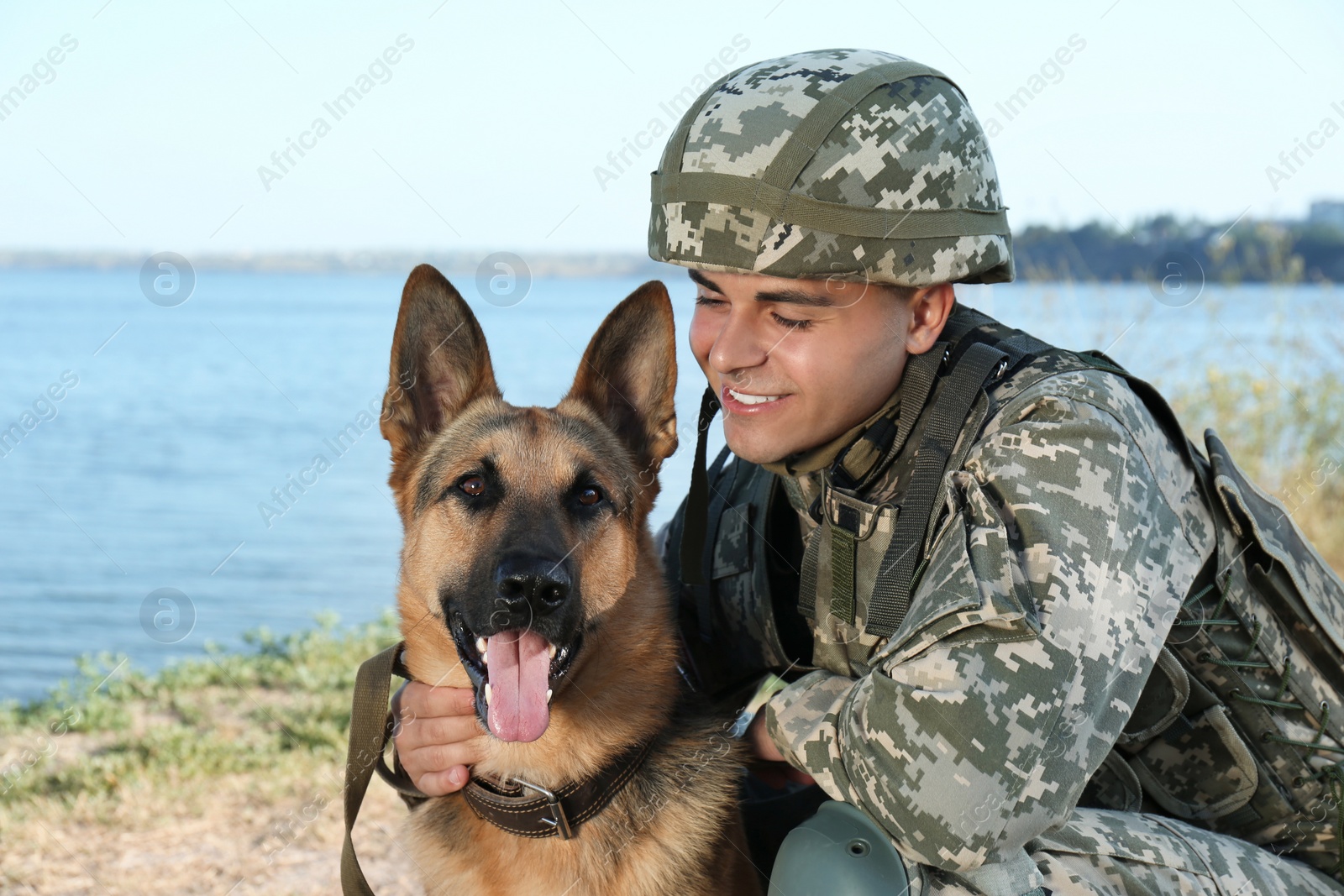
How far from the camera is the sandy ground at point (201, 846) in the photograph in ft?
11.9

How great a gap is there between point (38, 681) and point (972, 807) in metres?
5.94

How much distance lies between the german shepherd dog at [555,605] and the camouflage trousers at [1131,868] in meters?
0.78

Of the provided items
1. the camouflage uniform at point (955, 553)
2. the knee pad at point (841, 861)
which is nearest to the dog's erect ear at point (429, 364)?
the camouflage uniform at point (955, 553)

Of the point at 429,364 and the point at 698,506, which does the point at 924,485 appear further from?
the point at 429,364

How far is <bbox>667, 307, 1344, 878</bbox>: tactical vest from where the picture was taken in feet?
8.61

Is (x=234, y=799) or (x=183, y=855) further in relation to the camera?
(x=234, y=799)

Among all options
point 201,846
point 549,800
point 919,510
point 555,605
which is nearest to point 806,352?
point 919,510

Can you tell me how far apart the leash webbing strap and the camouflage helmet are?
4.81 feet

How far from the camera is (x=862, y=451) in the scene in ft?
9.61

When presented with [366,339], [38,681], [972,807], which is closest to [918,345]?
[972,807]

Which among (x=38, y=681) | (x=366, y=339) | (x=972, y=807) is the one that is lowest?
(x=366, y=339)

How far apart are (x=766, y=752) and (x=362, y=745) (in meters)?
1.14

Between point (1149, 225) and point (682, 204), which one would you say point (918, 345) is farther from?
point (1149, 225)

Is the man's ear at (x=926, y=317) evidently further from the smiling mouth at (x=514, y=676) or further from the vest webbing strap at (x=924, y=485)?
the smiling mouth at (x=514, y=676)
